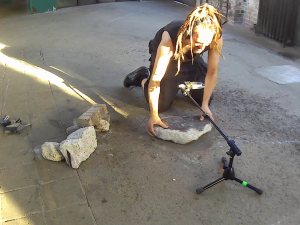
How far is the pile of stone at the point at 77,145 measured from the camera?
2.45 m

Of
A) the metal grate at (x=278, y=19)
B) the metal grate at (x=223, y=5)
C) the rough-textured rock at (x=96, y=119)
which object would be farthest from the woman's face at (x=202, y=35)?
the metal grate at (x=223, y=5)

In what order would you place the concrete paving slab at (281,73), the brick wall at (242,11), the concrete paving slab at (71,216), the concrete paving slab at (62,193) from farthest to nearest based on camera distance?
the brick wall at (242,11) < the concrete paving slab at (281,73) < the concrete paving slab at (62,193) < the concrete paving slab at (71,216)

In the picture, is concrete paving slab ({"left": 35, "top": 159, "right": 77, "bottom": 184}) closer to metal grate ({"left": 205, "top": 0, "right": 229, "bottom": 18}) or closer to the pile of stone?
the pile of stone

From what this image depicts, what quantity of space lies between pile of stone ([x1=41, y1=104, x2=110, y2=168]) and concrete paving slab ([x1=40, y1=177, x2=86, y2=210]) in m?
0.16

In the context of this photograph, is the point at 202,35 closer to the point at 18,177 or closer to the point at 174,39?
the point at 174,39

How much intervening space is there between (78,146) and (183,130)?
0.76 metres

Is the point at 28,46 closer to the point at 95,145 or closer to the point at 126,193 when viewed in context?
the point at 95,145

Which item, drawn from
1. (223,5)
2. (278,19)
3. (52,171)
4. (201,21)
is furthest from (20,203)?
(223,5)

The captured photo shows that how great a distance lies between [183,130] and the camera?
2719 mm

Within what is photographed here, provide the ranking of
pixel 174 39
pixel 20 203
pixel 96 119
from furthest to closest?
1. pixel 96 119
2. pixel 174 39
3. pixel 20 203

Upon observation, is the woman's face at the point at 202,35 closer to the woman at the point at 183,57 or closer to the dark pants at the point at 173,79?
the woman at the point at 183,57

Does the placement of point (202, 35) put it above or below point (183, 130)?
above

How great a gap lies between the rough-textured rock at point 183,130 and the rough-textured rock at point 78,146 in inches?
19.2

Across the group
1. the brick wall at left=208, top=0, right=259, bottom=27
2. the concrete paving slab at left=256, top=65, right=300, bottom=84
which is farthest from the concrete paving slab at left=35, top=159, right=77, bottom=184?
the brick wall at left=208, top=0, right=259, bottom=27
